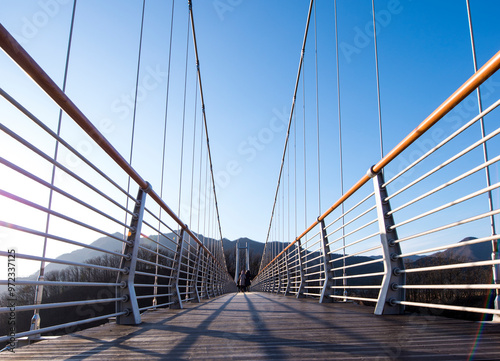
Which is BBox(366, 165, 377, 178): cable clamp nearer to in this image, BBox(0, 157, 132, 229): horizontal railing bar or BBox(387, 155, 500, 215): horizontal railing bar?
BBox(387, 155, 500, 215): horizontal railing bar

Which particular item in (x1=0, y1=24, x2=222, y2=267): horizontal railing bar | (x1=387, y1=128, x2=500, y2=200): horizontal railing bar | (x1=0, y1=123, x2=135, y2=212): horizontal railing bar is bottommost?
(x1=0, y1=123, x2=135, y2=212): horizontal railing bar

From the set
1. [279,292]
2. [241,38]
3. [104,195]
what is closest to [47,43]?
[104,195]

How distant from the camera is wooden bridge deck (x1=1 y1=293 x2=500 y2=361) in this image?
1.25m

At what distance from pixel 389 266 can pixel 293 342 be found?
92 centimetres

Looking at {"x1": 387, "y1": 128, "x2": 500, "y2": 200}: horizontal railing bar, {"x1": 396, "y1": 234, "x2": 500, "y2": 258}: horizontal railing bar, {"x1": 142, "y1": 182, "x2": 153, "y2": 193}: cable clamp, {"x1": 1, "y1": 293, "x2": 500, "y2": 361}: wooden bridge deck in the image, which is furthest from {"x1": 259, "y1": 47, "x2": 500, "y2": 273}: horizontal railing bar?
{"x1": 142, "y1": 182, "x2": 153, "y2": 193}: cable clamp

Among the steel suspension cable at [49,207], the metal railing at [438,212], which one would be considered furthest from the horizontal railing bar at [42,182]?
the metal railing at [438,212]

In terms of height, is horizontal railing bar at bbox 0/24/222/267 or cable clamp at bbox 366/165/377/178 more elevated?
horizontal railing bar at bbox 0/24/222/267

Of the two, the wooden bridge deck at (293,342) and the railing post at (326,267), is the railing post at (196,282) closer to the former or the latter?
the railing post at (326,267)

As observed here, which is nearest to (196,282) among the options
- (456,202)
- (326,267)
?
(326,267)

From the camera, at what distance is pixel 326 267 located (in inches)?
138

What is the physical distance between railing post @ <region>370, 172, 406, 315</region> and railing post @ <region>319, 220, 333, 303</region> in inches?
48.7

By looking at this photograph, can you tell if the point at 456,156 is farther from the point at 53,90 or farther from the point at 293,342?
the point at 53,90

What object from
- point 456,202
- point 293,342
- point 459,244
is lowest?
point 293,342

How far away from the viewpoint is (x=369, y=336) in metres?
1.56
